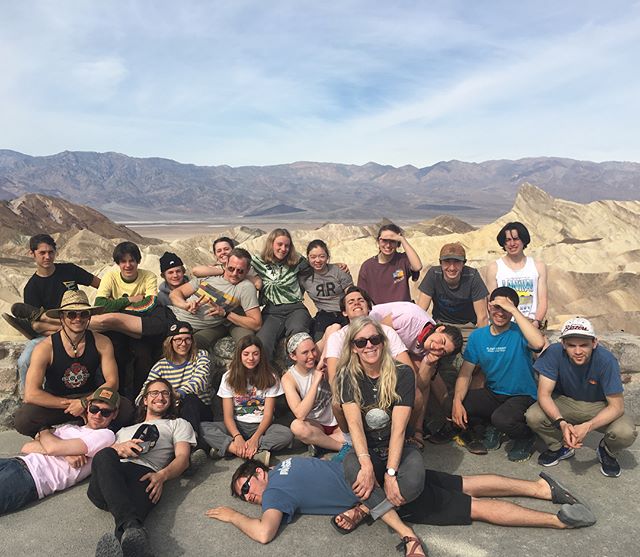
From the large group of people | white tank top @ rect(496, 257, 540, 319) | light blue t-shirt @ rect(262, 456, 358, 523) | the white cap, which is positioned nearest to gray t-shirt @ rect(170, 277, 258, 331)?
the large group of people

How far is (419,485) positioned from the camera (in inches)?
138

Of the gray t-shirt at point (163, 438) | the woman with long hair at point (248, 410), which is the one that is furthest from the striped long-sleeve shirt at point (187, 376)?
the gray t-shirt at point (163, 438)

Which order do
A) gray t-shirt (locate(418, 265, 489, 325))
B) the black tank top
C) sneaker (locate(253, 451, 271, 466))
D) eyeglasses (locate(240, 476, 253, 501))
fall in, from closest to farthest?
eyeglasses (locate(240, 476, 253, 501)) → sneaker (locate(253, 451, 271, 466)) → the black tank top → gray t-shirt (locate(418, 265, 489, 325))

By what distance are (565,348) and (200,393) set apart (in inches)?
121

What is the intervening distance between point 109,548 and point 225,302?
2.61 m

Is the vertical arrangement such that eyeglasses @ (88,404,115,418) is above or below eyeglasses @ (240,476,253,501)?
above

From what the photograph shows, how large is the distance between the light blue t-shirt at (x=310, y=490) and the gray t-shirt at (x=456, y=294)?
87.0 inches

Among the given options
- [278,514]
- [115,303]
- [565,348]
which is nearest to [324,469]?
[278,514]

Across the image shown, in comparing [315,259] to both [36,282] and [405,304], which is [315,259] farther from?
[36,282]

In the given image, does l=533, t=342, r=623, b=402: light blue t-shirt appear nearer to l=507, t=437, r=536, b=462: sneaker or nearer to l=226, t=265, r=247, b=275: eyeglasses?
l=507, t=437, r=536, b=462: sneaker

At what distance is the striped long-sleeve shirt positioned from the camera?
15.6 feet

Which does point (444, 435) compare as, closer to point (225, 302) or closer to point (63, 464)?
point (225, 302)

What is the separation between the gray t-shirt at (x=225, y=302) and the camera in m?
5.40

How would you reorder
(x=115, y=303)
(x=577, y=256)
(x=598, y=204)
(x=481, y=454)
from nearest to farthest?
(x=481, y=454) → (x=115, y=303) → (x=577, y=256) → (x=598, y=204)
